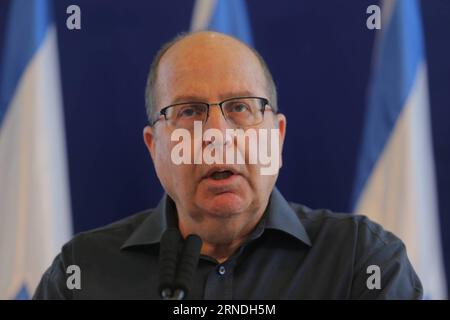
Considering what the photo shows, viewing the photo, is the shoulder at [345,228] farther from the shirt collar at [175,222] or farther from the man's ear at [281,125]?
the man's ear at [281,125]

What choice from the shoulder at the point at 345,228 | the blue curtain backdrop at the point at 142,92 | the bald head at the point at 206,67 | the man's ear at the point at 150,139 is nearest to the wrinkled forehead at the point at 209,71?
the bald head at the point at 206,67

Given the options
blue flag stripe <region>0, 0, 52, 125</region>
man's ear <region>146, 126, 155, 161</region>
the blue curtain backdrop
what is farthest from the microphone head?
blue flag stripe <region>0, 0, 52, 125</region>

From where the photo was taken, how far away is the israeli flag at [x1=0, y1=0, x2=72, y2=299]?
1.54 metres

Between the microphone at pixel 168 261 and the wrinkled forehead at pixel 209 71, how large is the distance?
0.39 meters

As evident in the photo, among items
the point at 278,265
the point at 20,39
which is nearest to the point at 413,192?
the point at 278,265

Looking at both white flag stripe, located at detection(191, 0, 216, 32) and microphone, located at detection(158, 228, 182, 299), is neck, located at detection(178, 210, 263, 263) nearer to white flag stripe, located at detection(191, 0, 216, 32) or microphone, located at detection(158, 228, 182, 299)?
microphone, located at detection(158, 228, 182, 299)

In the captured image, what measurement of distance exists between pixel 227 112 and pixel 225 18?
43 cm

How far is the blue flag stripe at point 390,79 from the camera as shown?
1.50 meters

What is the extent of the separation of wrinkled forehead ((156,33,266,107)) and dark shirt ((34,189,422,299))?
28 cm

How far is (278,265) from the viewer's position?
1.25 m

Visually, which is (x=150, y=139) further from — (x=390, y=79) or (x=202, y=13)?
(x=390, y=79)

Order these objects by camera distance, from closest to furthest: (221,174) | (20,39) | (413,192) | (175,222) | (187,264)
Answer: (187,264)
(221,174)
(175,222)
(413,192)
(20,39)
